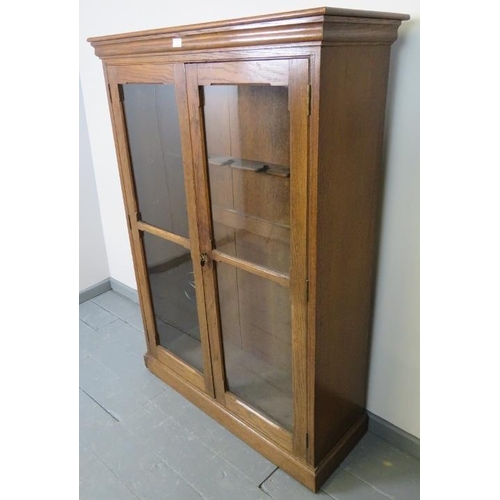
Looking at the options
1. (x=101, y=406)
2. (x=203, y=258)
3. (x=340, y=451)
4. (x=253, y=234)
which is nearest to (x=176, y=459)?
(x=101, y=406)

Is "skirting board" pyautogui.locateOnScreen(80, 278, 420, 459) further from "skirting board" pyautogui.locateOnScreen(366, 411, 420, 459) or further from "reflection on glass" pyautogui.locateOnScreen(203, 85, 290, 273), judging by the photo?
"reflection on glass" pyautogui.locateOnScreen(203, 85, 290, 273)

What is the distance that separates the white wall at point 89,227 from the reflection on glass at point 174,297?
1.05 metres

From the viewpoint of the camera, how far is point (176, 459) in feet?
5.66

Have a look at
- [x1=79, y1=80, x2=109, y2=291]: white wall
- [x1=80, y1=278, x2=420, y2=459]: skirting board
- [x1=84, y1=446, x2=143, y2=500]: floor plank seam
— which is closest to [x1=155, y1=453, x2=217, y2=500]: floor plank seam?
[x1=84, y1=446, x2=143, y2=500]: floor plank seam

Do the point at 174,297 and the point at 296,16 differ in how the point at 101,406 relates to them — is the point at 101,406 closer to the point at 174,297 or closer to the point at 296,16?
the point at 174,297

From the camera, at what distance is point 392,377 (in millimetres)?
1670

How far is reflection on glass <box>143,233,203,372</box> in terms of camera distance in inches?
72.0

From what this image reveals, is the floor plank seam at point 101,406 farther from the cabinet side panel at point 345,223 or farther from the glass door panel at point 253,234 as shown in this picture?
the cabinet side panel at point 345,223

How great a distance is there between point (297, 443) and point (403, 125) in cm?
112

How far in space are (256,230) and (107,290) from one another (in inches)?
73.3

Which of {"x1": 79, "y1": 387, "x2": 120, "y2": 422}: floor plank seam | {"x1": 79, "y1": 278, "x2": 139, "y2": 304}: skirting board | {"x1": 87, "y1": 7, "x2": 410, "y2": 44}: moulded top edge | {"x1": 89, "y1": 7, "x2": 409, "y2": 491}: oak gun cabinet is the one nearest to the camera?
{"x1": 87, "y1": 7, "x2": 410, "y2": 44}: moulded top edge

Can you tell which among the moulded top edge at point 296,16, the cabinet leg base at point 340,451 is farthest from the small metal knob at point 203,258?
the cabinet leg base at point 340,451

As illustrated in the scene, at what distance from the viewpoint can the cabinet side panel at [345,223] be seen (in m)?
1.14

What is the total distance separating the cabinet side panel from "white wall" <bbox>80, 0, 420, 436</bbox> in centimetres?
5
